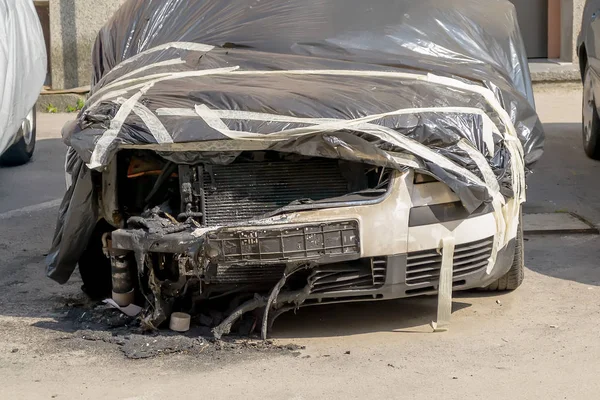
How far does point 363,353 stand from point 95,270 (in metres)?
1.66

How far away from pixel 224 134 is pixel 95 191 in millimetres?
851

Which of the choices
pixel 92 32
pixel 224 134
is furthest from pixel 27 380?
pixel 92 32

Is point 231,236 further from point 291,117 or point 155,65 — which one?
point 155,65

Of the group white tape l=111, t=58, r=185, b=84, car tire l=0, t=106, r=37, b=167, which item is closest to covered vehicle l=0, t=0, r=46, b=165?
car tire l=0, t=106, r=37, b=167

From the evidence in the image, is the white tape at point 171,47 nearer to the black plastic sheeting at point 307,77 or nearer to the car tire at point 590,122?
the black plastic sheeting at point 307,77

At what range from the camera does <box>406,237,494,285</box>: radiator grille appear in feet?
15.6

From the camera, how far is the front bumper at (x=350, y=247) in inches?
178

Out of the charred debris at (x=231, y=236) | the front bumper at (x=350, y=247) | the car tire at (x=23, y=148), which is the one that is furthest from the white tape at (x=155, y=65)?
the car tire at (x=23, y=148)

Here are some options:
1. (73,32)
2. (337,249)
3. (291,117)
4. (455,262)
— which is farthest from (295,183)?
(73,32)

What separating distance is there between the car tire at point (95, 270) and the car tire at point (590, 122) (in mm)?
4815

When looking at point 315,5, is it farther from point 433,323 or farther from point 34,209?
point 34,209

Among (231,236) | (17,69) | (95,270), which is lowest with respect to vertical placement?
(95,270)

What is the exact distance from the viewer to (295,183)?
191 inches

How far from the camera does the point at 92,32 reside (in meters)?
12.9
